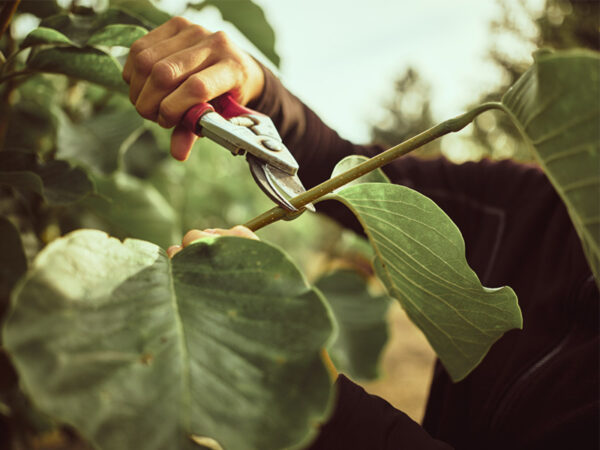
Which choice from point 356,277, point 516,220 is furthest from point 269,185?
point 356,277

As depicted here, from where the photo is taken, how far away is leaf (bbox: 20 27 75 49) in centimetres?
60

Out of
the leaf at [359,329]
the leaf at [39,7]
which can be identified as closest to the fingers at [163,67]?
the leaf at [39,7]

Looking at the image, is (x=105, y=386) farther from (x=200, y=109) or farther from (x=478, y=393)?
(x=478, y=393)

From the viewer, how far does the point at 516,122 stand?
45 cm

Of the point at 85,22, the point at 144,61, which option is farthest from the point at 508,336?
the point at 85,22

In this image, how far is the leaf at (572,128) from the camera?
0.37m

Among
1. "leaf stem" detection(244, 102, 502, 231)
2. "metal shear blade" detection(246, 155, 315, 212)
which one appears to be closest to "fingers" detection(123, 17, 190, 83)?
"metal shear blade" detection(246, 155, 315, 212)

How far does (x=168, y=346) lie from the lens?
36 cm

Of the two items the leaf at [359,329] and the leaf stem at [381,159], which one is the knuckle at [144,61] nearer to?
the leaf stem at [381,159]

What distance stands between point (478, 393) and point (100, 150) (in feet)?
3.22

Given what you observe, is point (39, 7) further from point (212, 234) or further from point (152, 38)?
point (212, 234)

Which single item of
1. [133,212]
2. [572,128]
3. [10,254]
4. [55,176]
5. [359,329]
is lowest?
[359,329]

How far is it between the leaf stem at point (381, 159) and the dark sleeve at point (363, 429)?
0.24 meters

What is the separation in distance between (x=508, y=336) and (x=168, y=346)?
0.86 metres
